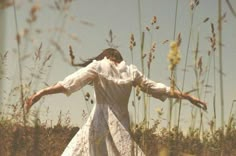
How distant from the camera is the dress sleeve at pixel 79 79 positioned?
3.37 metres

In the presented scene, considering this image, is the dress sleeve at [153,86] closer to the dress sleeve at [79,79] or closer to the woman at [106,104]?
the woman at [106,104]

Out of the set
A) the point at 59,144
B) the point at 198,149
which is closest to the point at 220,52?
the point at 198,149

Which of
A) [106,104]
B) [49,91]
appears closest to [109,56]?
[106,104]

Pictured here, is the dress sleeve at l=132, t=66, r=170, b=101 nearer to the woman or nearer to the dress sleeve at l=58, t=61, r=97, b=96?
the woman

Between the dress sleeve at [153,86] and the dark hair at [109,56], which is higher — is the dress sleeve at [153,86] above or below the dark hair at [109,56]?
below

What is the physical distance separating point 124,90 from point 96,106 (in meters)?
0.25

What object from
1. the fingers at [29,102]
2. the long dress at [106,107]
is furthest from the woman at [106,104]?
the fingers at [29,102]

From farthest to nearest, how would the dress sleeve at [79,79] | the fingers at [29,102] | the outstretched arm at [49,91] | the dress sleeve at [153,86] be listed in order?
the dress sleeve at [153,86] → the dress sleeve at [79,79] → the outstretched arm at [49,91] → the fingers at [29,102]

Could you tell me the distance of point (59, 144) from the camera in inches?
191

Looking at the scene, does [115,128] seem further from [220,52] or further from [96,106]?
[220,52]

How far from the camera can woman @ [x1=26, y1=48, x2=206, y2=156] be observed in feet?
11.2

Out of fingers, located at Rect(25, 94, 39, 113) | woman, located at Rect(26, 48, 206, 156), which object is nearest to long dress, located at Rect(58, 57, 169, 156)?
woman, located at Rect(26, 48, 206, 156)

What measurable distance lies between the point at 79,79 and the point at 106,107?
338 millimetres

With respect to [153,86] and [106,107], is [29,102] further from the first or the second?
[153,86]
